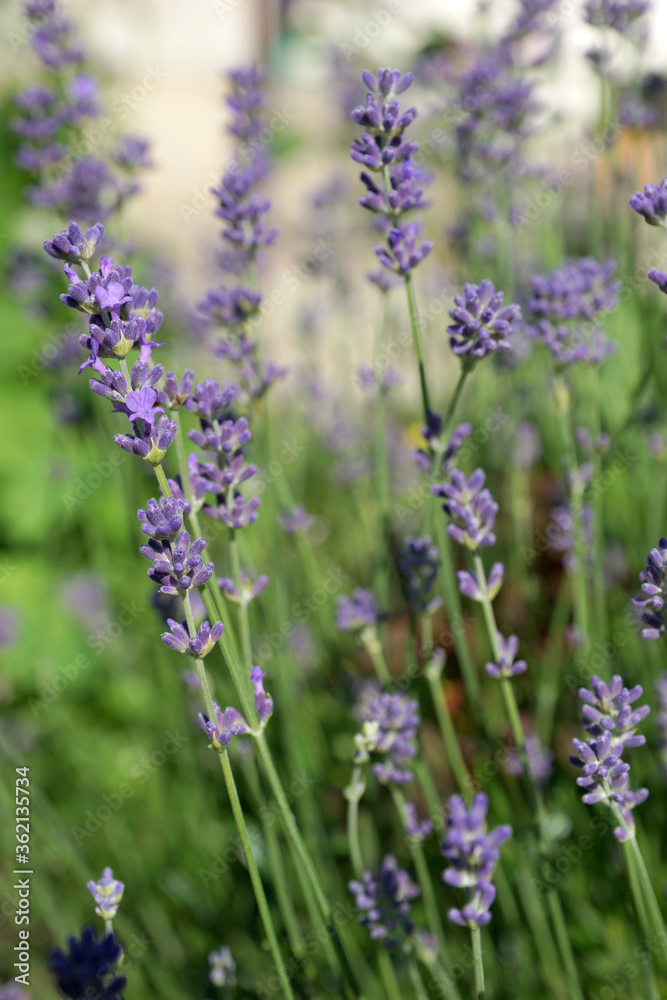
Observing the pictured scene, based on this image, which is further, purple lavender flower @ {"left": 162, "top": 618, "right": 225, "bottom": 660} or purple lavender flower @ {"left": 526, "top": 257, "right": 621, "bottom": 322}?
purple lavender flower @ {"left": 526, "top": 257, "right": 621, "bottom": 322}

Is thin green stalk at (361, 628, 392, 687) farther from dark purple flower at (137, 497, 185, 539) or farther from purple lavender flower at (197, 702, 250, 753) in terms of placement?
dark purple flower at (137, 497, 185, 539)

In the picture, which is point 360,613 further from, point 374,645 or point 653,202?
point 653,202

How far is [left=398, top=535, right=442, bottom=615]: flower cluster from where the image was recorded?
108cm

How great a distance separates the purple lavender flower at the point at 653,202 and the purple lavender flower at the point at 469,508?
0.30 m

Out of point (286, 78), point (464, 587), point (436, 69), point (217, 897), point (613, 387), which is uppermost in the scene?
point (286, 78)

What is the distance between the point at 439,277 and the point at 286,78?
6.33 meters

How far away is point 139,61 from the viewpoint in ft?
21.7

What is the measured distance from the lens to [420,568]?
42.7 inches

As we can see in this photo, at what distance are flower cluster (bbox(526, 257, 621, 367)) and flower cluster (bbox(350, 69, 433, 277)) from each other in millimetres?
276

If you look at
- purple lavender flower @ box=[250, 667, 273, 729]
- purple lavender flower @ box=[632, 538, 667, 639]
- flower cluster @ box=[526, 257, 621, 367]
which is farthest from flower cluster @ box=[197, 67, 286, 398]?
purple lavender flower @ box=[632, 538, 667, 639]

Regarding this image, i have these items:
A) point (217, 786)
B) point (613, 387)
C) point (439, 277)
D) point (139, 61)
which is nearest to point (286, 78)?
point (139, 61)

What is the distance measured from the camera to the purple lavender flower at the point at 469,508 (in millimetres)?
887

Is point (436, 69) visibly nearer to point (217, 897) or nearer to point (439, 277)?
point (439, 277)

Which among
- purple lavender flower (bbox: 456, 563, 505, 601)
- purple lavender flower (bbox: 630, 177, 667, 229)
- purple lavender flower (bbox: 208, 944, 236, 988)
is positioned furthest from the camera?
purple lavender flower (bbox: 208, 944, 236, 988)
